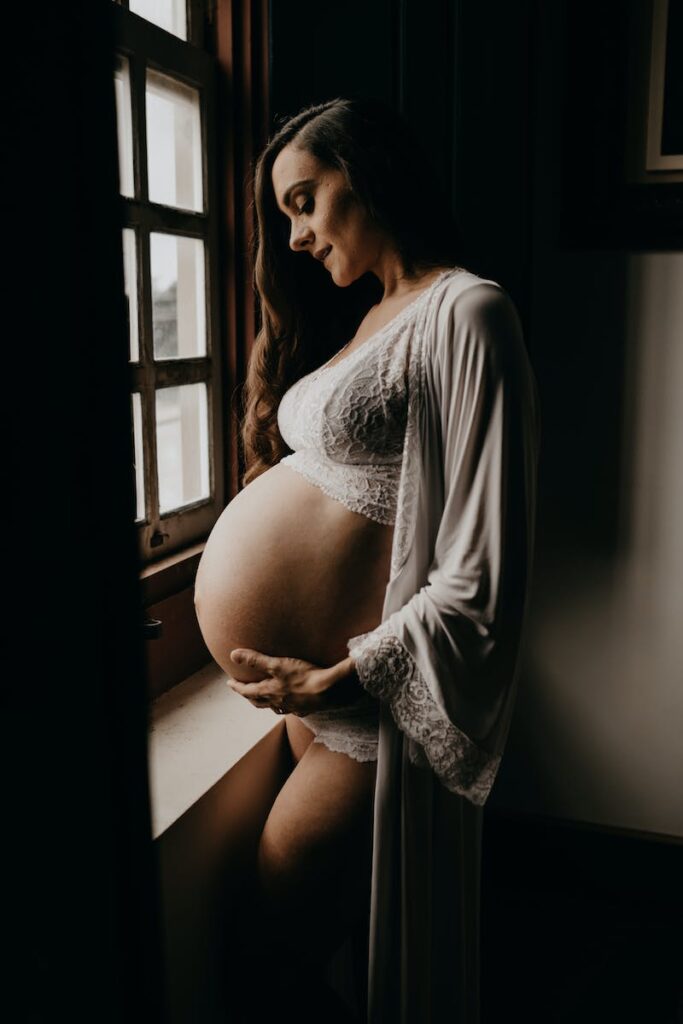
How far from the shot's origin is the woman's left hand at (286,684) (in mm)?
1047

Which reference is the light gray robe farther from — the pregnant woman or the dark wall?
the dark wall

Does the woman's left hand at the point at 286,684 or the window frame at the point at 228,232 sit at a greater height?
the window frame at the point at 228,232

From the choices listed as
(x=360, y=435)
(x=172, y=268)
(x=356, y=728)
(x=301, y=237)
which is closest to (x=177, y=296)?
(x=172, y=268)

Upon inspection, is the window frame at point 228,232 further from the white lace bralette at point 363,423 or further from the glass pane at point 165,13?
the white lace bralette at point 363,423

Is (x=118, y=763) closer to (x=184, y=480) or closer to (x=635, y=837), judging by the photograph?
(x=184, y=480)

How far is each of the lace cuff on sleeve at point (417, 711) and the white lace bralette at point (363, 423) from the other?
172 mm

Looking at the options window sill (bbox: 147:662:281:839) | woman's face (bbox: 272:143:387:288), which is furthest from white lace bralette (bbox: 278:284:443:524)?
window sill (bbox: 147:662:281:839)

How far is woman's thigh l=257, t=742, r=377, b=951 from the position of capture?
1.11 m

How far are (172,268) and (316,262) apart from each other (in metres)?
0.28

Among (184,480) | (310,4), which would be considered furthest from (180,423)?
(310,4)

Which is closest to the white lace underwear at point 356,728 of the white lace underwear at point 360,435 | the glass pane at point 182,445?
the white lace underwear at point 360,435

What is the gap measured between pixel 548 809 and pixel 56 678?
179cm

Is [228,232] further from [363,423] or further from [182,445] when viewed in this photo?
[363,423]

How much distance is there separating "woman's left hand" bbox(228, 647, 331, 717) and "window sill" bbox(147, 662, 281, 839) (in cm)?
18
